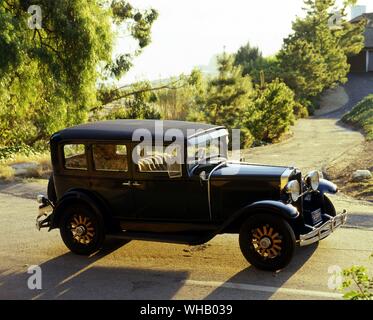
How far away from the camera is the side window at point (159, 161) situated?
7.03 m

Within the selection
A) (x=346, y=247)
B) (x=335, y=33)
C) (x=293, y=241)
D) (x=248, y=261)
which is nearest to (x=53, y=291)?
(x=248, y=261)

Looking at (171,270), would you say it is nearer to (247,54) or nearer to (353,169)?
(353,169)

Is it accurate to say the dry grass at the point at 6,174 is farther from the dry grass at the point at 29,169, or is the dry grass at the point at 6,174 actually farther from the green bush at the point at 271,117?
the green bush at the point at 271,117

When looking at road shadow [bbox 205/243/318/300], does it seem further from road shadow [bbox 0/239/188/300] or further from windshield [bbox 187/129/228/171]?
windshield [bbox 187/129/228/171]

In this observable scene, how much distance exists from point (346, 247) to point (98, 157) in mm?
4013

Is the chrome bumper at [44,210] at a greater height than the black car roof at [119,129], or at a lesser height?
lesser

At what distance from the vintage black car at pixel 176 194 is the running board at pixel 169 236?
15 millimetres

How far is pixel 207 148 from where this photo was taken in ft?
24.4

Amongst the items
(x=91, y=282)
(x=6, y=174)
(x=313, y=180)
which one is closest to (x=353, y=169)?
(x=313, y=180)

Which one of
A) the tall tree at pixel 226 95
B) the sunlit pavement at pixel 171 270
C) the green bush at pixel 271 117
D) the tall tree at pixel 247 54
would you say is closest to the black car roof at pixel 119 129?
the sunlit pavement at pixel 171 270

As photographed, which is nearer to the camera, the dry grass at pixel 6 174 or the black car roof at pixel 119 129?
the black car roof at pixel 119 129

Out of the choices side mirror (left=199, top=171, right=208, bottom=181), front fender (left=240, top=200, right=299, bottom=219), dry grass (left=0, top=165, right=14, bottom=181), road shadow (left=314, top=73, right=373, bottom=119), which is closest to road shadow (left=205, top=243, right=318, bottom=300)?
front fender (left=240, top=200, right=299, bottom=219)

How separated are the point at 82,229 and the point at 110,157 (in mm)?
1167

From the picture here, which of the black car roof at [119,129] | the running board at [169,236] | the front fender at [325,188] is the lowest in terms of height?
the running board at [169,236]
